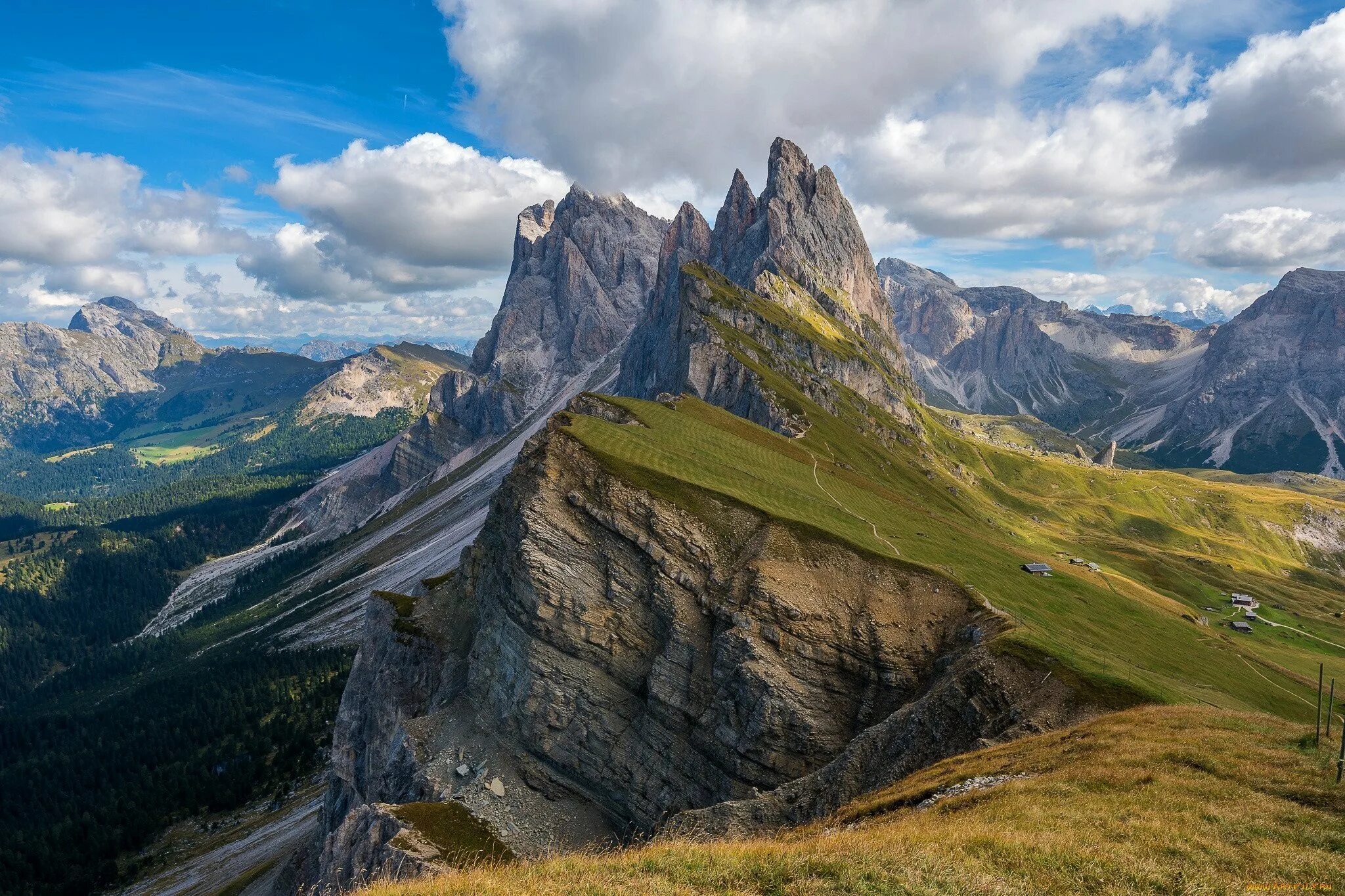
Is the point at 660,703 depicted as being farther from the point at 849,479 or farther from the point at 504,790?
the point at 849,479

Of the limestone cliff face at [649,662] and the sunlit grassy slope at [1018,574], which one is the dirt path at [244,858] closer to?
the limestone cliff face at [649,662]

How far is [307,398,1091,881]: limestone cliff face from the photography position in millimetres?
41719

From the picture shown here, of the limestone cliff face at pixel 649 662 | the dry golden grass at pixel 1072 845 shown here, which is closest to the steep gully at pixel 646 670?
the limestone cliff face at pixel 649 662

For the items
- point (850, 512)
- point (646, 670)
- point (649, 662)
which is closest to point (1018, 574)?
point (850, 512)

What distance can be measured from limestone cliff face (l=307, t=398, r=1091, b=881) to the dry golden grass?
16.0 m

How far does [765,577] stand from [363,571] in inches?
7037

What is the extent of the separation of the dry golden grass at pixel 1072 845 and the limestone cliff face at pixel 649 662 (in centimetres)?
1596

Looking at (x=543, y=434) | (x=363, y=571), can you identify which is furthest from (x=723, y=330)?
(x=363, y=571)

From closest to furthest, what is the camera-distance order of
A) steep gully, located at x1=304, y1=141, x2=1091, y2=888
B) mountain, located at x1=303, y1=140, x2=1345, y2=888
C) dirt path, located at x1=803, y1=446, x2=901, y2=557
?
mountain, located at x1=303, y1=140, x2=1345, y2=888 < steep gully, located at x1=304, y1=141, x2=1091, y2=888 < dirt path, located at x1=803, y1=446, x2=901, y2=557

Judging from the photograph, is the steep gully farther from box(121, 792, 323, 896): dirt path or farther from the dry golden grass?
box(121, 792, 323, 896): dirt path

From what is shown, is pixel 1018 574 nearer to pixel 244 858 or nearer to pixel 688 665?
pixel 688 665

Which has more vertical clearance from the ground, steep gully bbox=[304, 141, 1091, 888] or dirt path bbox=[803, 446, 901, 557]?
dirt path bbox=[803, 446, 901, 557]

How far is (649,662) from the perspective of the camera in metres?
47.2

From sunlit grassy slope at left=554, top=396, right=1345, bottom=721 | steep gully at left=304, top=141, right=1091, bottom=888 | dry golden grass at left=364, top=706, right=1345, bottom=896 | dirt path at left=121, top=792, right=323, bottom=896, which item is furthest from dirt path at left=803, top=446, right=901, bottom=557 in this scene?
dirt path at left=121, top=792, right=323, bottom=896
